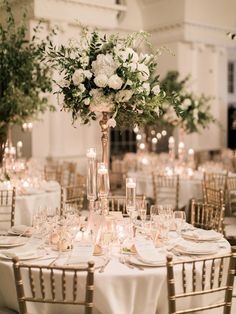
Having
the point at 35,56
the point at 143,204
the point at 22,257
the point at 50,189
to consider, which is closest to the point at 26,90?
the point at 35,56

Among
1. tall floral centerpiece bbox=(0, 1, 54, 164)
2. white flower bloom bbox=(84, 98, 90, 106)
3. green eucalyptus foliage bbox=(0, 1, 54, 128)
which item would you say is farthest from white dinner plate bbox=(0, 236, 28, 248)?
green eucalyptus foliage bbox=(0, 1, 54, 128)

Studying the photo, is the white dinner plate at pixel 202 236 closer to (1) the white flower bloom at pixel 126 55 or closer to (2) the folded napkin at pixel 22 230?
(2) the folded napkin at pixel 22 230

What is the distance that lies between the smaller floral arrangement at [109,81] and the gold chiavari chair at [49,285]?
1284 mm

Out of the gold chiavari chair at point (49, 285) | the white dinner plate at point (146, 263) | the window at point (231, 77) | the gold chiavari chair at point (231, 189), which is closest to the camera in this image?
the gold chiavari chair at point (49, 285)

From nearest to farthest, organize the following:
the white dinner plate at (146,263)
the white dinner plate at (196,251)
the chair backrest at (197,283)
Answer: the chair backrest at (197,283), the white dinner plate at (146,263), the white dinner plate at (196,251)

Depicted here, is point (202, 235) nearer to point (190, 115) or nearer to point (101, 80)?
point (101, 80)

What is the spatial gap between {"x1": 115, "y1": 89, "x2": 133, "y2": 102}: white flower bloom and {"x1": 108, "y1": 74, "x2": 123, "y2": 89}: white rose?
0.16 ft

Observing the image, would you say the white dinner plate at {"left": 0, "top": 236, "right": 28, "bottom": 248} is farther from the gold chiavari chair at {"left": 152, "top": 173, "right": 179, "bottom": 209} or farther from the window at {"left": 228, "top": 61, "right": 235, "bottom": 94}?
the window at {"left": 228, "top": 61, "right": 235, "bottom": 94}

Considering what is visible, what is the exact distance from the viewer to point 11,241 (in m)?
4.02

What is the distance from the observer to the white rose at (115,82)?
3910 mm

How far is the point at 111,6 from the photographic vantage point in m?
10.8

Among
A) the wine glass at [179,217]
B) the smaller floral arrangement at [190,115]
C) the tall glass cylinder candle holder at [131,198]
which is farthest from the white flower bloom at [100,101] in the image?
the smaller floral arrangement at [190,115]

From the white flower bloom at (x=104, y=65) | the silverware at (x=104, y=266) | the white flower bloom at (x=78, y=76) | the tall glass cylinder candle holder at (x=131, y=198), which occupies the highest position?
the white flower bloom at (x=104, y=65)

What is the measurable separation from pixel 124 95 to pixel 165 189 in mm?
4067
